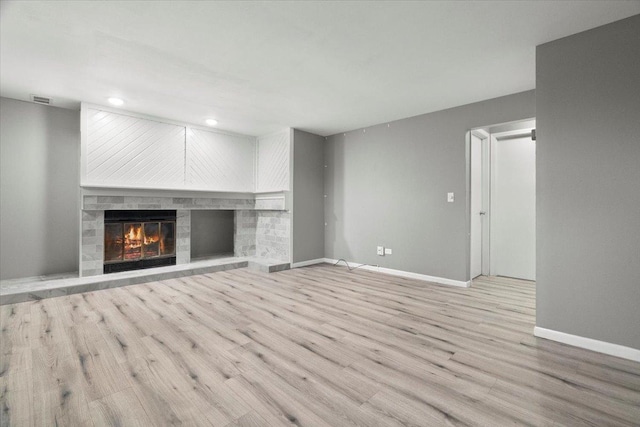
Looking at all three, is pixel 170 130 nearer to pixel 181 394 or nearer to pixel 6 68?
pixel 6 68

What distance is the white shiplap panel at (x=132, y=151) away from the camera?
3.99 m

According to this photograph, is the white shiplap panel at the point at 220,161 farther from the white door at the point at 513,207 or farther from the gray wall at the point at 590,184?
the gray wall at the point at 590,184

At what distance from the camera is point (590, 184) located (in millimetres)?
2289

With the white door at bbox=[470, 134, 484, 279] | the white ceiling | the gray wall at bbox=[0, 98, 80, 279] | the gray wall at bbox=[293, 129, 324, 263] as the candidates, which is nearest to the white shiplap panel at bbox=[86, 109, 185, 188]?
the white ceiling

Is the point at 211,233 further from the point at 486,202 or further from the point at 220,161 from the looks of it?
the point at 486,202

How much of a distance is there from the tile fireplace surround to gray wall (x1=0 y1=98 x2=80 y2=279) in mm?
428

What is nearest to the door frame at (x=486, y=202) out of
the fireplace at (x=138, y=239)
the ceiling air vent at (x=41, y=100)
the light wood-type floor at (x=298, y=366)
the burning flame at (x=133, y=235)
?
the light wood-type floor at (x=298, y=366)

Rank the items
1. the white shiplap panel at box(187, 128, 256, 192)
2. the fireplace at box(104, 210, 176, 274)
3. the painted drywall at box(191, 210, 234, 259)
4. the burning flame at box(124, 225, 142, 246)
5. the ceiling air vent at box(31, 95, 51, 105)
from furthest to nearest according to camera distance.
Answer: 1. the painted drywall at box(191, 210, 234, 259)
2. the white shiplap panel at box(187, 128, 256, 192)
3. the burning flame at box(124, 225, 142, 246)
4. the fireplace at box(104, 210, 176, 274)
5. the ceiling air vent at box(31, 95, 51, 105)

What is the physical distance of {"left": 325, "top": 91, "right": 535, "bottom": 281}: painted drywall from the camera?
13.0 ft

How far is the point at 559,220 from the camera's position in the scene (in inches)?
95.2

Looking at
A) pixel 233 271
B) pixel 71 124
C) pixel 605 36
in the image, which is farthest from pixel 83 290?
pixel 605 36

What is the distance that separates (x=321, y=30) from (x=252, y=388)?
2.58 metres

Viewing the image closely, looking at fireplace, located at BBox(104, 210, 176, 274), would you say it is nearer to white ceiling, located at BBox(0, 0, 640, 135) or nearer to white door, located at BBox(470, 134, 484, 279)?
white ceiling, located at BBox(0, 0, 640, 135)

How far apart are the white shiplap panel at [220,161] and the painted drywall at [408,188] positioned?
1.55m
